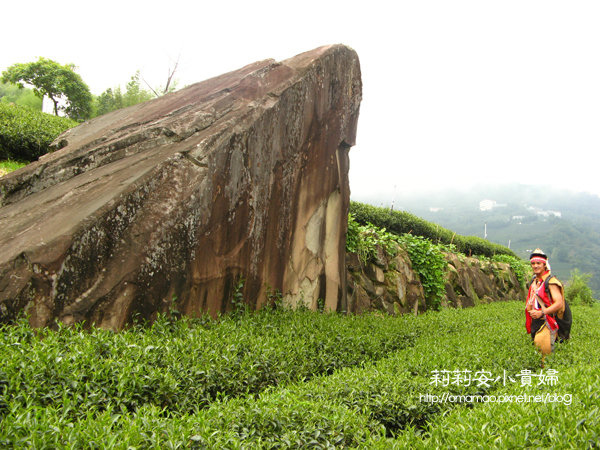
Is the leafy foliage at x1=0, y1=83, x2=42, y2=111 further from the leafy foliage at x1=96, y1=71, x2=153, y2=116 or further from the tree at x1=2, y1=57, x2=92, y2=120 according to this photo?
the leafy foliage at x1=96, y1=71, x2=153, y2=116

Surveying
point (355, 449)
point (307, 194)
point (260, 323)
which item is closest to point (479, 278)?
point (307, 194)

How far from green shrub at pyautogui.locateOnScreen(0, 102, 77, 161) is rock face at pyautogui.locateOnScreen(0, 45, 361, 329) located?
2.93 metres

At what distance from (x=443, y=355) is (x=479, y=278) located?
11489 millimetres

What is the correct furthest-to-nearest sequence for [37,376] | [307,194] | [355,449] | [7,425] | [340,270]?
1. [340,270]
2. [307,194]
3. [37,376]
4. [355,449]
5. [7,425]

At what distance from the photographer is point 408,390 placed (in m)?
4.20

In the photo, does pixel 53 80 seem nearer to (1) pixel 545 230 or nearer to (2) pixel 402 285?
(2) pixel 402 285

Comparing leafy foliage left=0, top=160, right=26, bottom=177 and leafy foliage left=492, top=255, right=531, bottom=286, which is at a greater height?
leafy foliage left=0, top=160, right=26, bottom=177

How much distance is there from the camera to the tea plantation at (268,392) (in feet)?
9.17

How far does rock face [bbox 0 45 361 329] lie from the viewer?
4.49 m

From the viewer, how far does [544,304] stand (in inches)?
235

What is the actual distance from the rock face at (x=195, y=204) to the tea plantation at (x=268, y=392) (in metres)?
0.47

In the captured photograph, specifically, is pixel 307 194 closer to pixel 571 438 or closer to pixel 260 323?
pixel 260 323

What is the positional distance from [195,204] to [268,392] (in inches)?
104

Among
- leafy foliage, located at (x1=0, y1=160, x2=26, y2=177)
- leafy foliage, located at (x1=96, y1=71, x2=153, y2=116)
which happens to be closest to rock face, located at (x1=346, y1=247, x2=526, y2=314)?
leafy foliage, located at (x1=0, y1=160, x2=26, y2=177)
